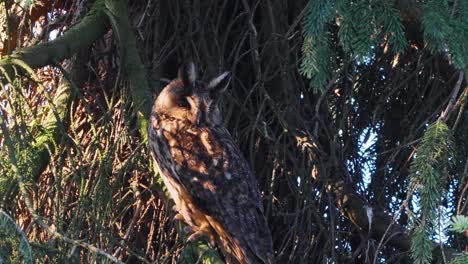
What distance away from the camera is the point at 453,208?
297cm

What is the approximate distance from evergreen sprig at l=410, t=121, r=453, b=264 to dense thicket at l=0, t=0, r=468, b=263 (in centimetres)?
4

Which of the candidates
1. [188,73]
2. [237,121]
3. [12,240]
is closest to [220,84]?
[188,73]

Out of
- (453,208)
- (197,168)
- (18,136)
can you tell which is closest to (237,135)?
(197,168)

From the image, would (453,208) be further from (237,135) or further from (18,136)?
(18,136)

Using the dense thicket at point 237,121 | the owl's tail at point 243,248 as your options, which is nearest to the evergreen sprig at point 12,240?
the dense thicket at point 237,121

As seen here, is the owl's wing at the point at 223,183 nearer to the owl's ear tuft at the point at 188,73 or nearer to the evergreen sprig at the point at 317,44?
the owl's ear tuft at the point at 188,73

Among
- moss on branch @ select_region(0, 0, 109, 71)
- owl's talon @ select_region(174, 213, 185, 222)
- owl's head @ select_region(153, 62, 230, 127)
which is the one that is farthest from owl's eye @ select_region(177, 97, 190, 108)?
owl's talon @ select_region(174, 213, 185, 222)

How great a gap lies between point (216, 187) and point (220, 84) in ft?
1.10

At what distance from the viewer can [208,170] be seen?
2990 mm

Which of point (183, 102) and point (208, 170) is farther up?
point (183, 102)

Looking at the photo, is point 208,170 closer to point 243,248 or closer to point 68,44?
point 243,248

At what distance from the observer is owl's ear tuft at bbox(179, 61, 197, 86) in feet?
9.77

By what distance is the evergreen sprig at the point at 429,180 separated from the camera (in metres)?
2.09

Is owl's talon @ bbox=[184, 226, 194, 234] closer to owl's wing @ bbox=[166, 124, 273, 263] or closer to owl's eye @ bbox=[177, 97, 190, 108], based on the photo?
owl's wing @ bbox=[166, 124, 273, 263]
